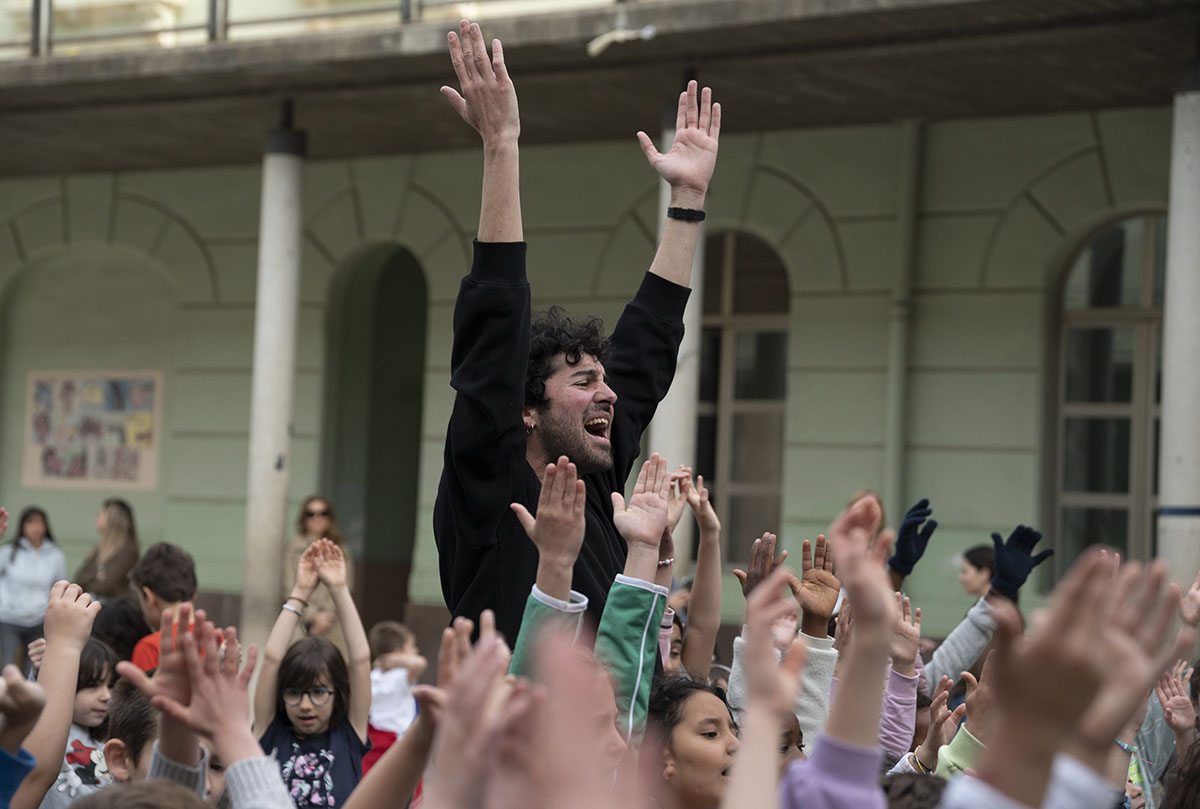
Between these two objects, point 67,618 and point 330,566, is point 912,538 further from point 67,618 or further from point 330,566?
point 67,618

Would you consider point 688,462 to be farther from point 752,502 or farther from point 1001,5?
point 1001,5

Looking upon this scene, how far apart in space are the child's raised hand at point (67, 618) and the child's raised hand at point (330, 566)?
1578 mm

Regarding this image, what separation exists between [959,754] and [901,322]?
7.51 meters

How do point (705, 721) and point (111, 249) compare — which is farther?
point (111, 249)

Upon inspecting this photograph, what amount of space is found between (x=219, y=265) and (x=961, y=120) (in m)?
6.40

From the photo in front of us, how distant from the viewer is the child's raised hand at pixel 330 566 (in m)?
4.74

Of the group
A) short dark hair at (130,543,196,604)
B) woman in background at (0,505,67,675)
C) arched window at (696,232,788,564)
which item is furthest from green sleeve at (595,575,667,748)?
arched window at (696,232,788,564)

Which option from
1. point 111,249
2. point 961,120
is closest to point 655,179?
point 961,120

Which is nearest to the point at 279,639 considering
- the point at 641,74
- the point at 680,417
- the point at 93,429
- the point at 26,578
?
the point at 680,417

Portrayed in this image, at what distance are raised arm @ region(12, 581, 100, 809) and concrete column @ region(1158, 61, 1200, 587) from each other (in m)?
6.48

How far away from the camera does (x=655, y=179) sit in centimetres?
1173

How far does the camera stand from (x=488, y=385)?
3236 mm

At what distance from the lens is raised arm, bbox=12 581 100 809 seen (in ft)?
9.47

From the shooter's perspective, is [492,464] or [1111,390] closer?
[492,464]
